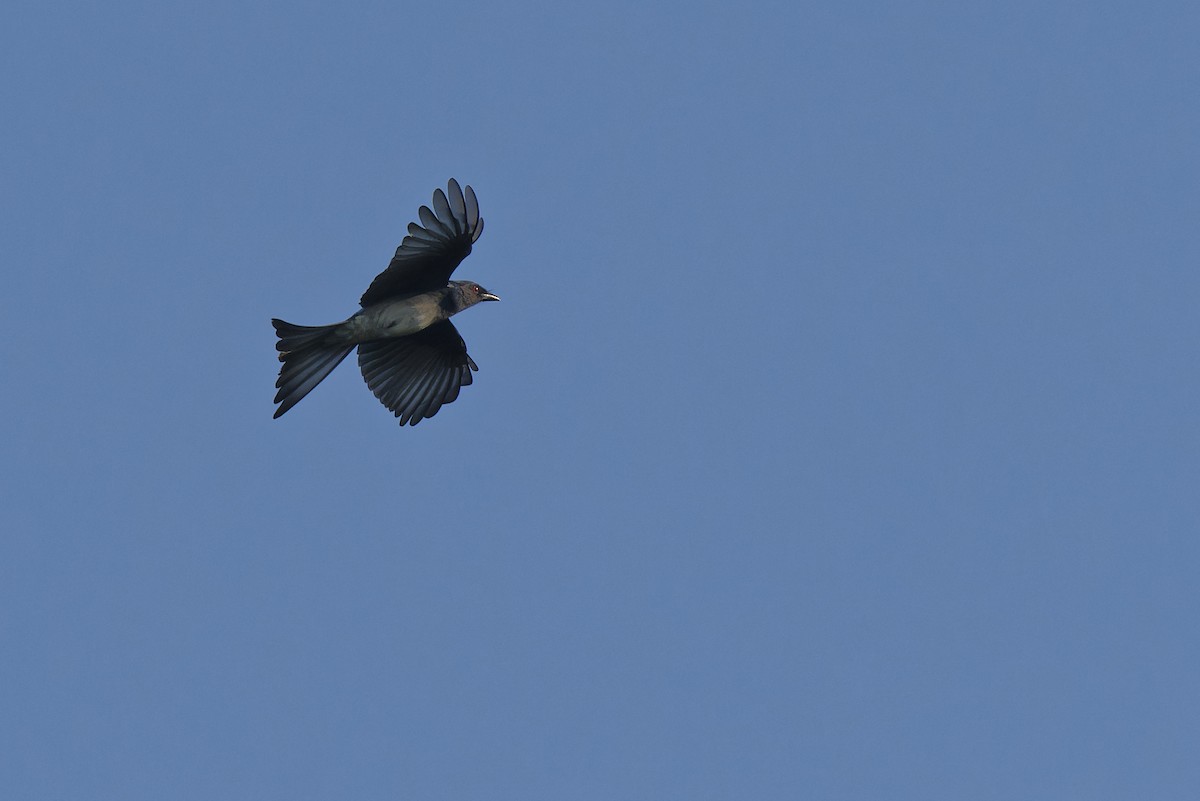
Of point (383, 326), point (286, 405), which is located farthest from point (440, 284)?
point (286, 405)

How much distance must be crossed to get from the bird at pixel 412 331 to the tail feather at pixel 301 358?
1 centimetres

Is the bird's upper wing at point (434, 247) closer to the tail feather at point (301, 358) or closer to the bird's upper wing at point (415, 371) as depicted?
the tail feather at point (301, 358)

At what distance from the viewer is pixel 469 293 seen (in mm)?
22531

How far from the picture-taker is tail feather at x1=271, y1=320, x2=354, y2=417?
21.6 meters

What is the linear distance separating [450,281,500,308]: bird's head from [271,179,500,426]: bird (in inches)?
0.5

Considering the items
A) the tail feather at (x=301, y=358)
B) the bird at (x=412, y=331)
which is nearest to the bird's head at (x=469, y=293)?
the bird at (x=412, y=331)

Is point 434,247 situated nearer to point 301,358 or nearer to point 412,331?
point 412,331

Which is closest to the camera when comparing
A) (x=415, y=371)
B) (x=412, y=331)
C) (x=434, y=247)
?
(x=434, y=247)

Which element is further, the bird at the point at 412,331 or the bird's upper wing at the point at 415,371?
the bird's upper wing at the point at 415,371

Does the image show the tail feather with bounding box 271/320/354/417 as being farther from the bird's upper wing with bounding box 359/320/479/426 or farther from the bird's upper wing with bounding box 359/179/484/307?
the bird's upper wing with bounding box 359/320/479/426

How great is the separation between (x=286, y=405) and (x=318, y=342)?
90cm

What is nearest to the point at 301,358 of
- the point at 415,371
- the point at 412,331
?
the point at 412,331

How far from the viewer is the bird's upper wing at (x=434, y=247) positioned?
2059cm

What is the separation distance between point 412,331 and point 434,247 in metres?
1.56
